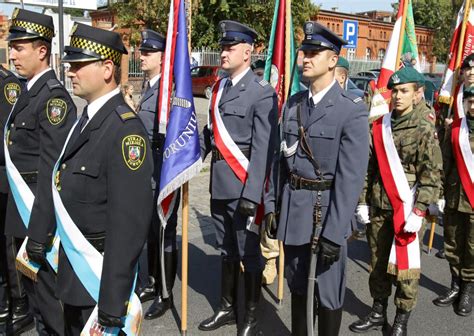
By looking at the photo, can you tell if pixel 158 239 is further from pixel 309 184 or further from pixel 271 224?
pixel 309 184

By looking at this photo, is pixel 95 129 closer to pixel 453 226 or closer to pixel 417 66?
pixel 453 226

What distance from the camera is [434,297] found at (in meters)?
4.99

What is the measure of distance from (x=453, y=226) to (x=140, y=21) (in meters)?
30.7

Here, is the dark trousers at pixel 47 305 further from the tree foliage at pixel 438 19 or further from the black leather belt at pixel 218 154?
the tree foliage at pixel 438 19

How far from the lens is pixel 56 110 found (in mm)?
3307

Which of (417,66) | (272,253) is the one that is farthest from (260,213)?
(417,66)

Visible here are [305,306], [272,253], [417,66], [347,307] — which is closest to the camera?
[305,306]

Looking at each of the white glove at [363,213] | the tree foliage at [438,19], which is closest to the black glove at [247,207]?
the white glove at [363,213]

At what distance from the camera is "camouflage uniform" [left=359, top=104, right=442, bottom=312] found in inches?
153

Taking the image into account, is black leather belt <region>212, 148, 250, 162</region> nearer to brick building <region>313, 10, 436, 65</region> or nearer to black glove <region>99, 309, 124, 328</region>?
black glove <region>99, 309, 124, 328</region>

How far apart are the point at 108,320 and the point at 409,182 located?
8.33 feet

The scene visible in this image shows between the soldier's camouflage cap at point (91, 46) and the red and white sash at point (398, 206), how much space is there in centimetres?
225

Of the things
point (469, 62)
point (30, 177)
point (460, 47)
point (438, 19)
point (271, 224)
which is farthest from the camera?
point (438, 19)

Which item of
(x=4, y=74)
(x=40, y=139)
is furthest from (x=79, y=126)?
(x=4, y=74)
